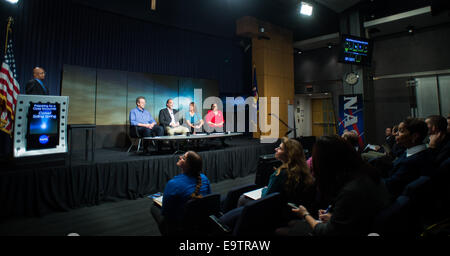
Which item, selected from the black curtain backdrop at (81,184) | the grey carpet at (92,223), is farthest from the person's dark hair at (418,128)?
the black curtain backdrop at (81,184)

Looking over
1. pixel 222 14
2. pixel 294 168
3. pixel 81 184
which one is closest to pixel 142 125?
pixel 81 184

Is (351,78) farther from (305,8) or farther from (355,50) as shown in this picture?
(305,8)

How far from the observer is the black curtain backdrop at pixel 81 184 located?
2631 millimetres

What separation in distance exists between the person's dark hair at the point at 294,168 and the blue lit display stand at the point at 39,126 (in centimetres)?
288

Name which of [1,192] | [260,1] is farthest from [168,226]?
[260,1]

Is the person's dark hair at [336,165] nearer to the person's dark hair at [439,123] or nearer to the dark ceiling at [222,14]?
the person's dark hair at [439,123]

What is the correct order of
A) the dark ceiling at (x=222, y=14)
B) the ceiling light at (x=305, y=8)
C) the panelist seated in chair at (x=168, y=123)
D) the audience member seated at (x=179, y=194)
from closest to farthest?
the audience member seated at (x=179, y=194), the panelist seated in chair at (x=168, y=123), the ceiling light at (x=305, y=8), the dark ceiling at (x=222, y=14)

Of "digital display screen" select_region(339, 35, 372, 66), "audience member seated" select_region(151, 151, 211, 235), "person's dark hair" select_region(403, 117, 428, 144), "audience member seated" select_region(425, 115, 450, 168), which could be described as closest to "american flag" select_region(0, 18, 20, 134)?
"audience member seated" select_region(151, 151, 211, 235)

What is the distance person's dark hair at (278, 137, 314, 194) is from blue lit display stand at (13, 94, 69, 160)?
288 cm

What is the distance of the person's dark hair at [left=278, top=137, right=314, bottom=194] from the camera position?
1.77 metres

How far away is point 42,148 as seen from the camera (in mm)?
2771

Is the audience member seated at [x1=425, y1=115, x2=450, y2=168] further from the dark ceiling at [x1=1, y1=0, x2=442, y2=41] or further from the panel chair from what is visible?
the dark ceiling at [x1=1, y1=0, x2=442, y2=41]

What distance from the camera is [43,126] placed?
9.02 feet

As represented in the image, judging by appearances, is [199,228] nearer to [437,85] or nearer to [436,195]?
[436,195]
